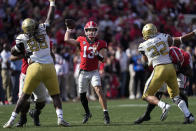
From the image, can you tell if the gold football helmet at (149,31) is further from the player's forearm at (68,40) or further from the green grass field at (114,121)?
the green grass field at (114,121)

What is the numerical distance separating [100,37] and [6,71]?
15.9 feet

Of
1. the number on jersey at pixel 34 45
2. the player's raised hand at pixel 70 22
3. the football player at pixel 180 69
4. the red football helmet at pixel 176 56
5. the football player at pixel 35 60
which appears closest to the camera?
the football player at pixel 35 60

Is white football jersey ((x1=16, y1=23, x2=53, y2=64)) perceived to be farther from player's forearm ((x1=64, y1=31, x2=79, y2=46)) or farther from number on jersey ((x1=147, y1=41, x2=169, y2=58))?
number on jersey ((x1=147, y1=41, x2=169, y2=58))

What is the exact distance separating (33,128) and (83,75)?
1679mm

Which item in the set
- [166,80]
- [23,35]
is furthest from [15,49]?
[166,80]

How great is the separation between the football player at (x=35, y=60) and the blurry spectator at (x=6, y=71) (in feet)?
20.6

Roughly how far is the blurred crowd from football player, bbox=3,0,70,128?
19.6 ft

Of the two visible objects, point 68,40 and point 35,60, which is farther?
point 68,40

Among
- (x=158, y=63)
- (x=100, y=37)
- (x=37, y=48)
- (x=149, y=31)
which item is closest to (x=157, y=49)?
(x=158, y=63)

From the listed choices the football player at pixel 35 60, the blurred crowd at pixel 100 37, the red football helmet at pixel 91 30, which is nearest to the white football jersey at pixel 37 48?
the football player at pixel 35 60

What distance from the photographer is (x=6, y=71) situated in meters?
14.6

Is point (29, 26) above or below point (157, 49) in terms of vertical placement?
above

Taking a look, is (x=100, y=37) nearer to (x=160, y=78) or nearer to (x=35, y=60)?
(x=160, y=78)

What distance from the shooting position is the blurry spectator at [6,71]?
14.4 meters
